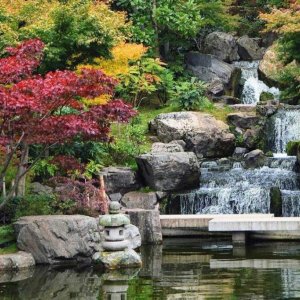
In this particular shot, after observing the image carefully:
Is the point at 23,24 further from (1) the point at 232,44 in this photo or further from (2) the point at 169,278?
(1) the point at 232,44

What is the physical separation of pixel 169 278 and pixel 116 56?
10431mm

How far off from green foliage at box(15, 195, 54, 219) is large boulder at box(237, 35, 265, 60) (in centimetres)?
1962

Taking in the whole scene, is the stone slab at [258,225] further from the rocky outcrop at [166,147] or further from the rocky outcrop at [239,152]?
the rocky outcrop at [239,152]

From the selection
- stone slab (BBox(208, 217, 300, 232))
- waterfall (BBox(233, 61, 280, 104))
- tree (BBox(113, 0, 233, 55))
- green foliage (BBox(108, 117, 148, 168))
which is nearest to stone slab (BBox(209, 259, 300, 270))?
stone slab (BBox(208, 217, 300, 232))

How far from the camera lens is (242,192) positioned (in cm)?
1988

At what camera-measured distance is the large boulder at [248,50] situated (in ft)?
110

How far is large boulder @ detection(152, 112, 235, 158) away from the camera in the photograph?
940 inches

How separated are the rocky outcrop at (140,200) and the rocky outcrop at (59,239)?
5.90m

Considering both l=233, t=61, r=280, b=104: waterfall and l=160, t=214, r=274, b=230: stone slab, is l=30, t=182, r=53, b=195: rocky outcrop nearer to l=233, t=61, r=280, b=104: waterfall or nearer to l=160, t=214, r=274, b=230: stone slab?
l=160, t=214, r=274, b=230: stone slab

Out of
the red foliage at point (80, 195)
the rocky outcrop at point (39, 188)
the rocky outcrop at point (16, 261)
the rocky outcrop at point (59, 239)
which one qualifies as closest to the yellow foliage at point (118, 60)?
the rocky outcrop at point (39, 188)

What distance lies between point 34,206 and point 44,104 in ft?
11.6

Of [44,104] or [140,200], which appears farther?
[140,200]

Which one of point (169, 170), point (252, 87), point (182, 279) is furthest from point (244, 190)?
point (252, 87)

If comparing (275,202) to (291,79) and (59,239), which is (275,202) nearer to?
(291,79)
